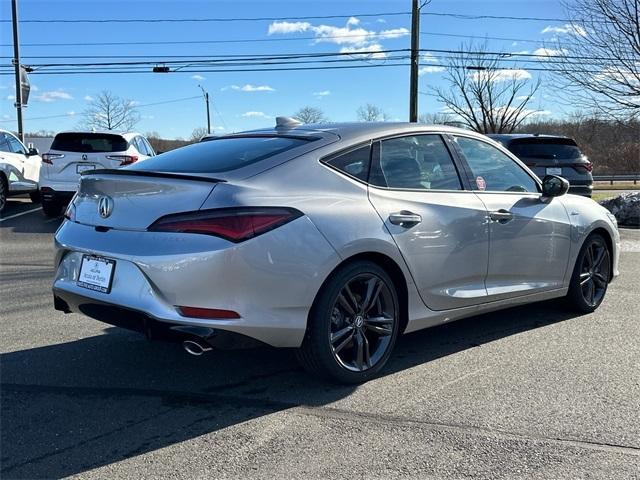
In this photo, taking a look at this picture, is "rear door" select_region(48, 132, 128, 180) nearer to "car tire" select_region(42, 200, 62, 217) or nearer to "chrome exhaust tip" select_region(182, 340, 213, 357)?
"car tire" select_region(42, 200, 62, 217)

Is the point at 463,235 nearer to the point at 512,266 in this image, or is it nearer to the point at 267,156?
the point at 512,266

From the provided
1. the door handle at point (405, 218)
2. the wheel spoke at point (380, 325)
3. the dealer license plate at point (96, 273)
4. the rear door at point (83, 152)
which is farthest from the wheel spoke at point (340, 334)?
the rear door at point (83, 152)

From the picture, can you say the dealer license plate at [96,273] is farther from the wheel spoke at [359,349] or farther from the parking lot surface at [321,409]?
the wheel spoke at [359,349]

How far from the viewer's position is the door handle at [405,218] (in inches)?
147

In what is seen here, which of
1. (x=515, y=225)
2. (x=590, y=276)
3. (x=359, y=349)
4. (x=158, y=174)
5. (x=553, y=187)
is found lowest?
(x=359, y=349)

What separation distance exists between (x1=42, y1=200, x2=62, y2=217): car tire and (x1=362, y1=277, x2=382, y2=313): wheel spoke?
29.5ft

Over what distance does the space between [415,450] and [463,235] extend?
5.59ft

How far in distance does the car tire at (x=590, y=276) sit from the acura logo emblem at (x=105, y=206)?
391 cm

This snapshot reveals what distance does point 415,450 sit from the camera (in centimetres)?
291

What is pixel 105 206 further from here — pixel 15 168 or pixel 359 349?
pixel 15 168

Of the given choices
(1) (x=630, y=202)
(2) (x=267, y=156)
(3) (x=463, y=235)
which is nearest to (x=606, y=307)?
(3) (x=463, y=235)

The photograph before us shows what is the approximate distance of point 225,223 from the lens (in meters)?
3.09

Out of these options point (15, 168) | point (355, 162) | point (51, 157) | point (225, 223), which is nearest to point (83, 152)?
point (51, 157)

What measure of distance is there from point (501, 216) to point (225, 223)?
2.28 metres
